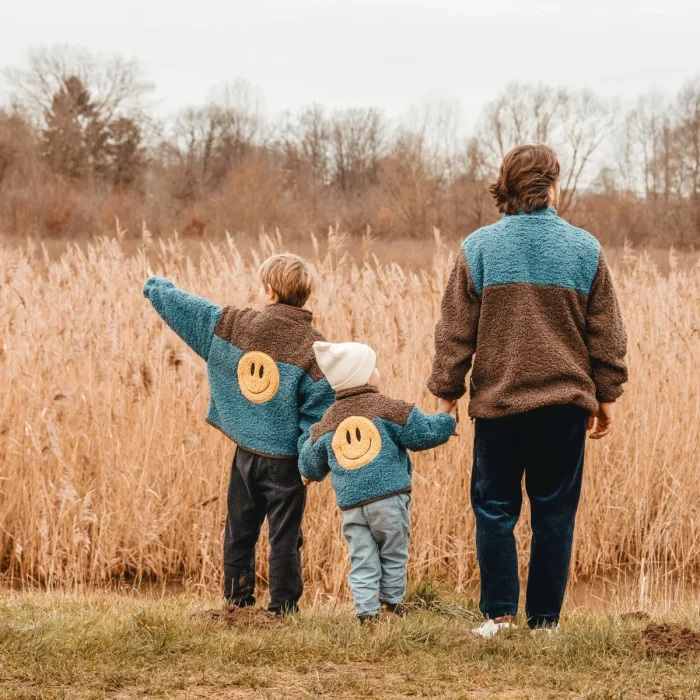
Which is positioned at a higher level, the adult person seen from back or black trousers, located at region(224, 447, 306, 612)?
the adult person seen from back

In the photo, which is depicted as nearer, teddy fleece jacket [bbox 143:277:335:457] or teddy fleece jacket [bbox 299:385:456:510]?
teddy fleece jacket [bbox 299:385:456:510]

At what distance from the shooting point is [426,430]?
2939mm

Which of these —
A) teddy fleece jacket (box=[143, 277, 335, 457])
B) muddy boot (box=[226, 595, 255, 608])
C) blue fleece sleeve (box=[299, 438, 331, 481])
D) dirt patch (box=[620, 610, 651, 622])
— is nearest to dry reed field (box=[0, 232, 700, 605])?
dirt patch (box=[620, 610, 651, 622])

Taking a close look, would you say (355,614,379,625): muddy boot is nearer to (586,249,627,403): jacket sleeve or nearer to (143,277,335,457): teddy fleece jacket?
(143,277,335,457): teddy fleece jacket

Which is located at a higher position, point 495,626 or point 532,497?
point 532,497

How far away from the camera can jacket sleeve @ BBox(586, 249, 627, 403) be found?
284cm

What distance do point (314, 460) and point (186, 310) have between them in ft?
2.42

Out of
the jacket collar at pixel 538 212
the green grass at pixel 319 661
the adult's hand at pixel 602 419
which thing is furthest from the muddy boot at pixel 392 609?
the jacket collar at pixel 538 212

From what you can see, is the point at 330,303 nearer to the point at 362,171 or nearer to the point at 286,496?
the point at 286,496

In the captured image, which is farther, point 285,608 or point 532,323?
point 285,608

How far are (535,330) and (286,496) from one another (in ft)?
3.37

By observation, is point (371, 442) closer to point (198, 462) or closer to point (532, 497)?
point (532, 497)

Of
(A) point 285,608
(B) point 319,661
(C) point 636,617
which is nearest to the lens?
(B) point 319,661

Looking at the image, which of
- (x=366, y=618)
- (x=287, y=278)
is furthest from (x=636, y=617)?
(x=287, y=278)
